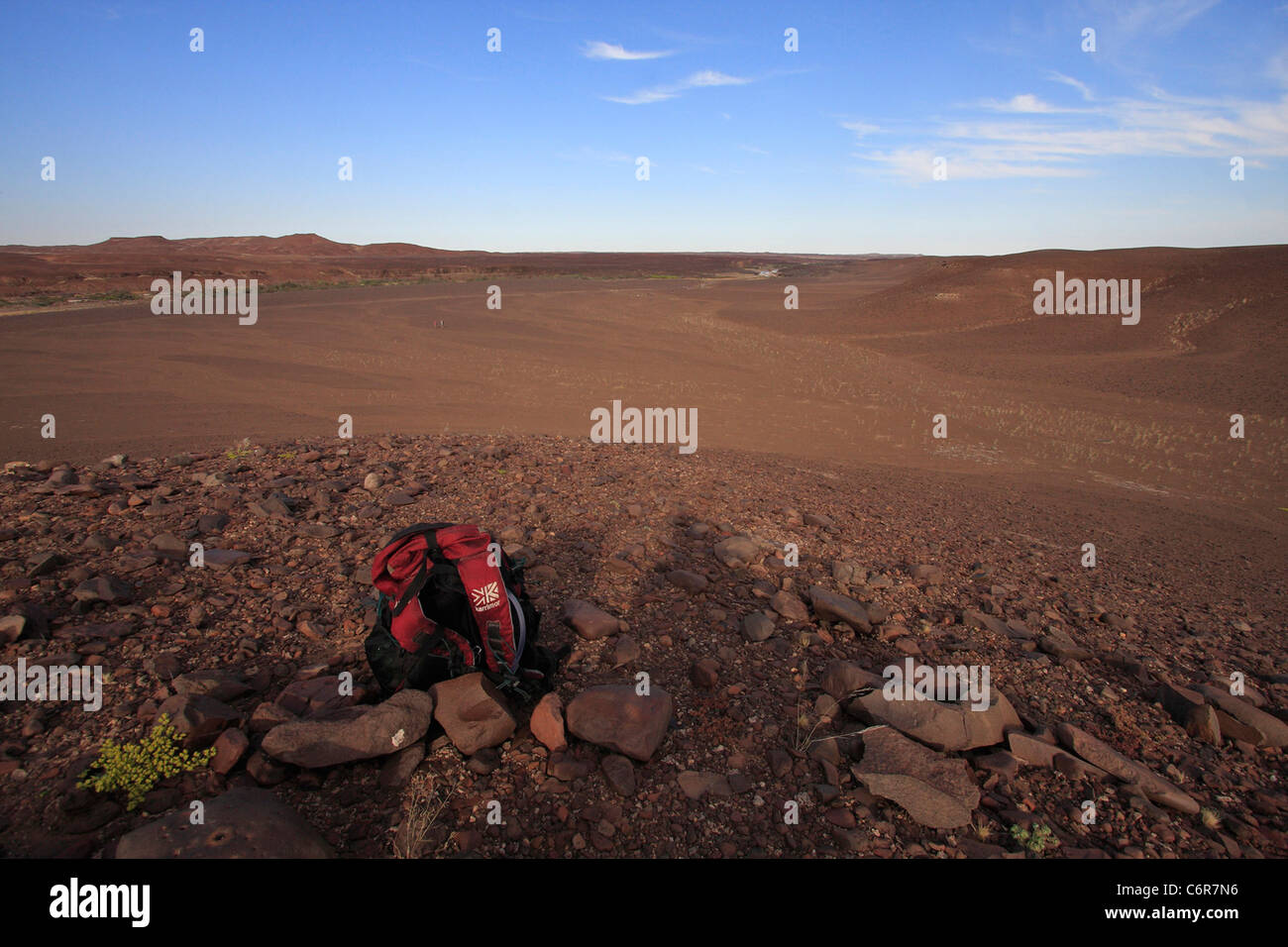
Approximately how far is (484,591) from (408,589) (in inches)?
14.4

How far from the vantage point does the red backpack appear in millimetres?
3281

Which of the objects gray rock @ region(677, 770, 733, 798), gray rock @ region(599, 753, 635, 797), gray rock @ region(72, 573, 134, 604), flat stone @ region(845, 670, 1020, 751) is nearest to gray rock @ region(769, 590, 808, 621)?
flat stone @ region(845, 670, 1020, 751)

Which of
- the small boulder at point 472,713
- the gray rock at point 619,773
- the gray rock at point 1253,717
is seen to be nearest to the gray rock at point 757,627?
the gray rock at point 619,773

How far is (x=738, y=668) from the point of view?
400cm

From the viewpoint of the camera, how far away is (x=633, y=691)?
11.0 feet

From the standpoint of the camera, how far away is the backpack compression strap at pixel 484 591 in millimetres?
3264

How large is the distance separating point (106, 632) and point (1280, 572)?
10.4 meters

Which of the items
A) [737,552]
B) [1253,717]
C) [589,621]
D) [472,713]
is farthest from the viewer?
[737,552]

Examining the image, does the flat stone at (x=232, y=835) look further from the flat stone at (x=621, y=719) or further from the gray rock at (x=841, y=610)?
the gray rock at (x=841, y=610)

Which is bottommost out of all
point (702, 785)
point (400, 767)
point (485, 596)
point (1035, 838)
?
point (1035, 838)

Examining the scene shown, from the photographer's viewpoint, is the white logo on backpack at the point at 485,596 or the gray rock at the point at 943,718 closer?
the white logo on backpack at the point at 485,596

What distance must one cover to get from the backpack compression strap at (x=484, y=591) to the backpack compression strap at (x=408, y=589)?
108 mm

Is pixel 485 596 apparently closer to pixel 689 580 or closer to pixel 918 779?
Answer: pixel 689 580

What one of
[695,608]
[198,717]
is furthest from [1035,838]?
[198,717]
